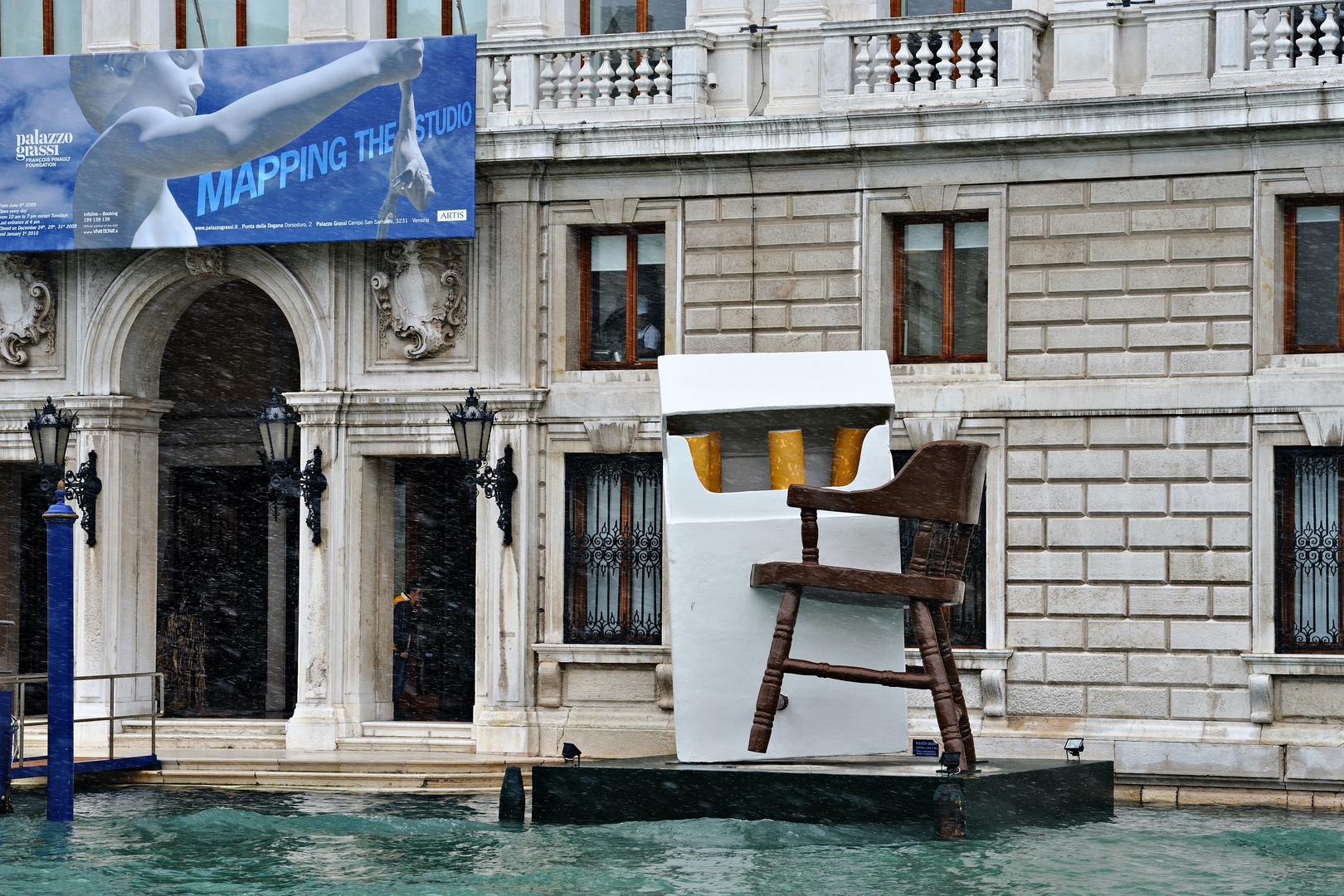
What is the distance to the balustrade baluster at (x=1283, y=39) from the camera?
22578mm

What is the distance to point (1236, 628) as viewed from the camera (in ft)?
74.3

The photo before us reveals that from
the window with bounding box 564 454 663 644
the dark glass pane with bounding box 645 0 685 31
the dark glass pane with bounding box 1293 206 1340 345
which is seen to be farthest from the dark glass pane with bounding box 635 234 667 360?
the dark glass pane with bounding box 1293 206 1340 345

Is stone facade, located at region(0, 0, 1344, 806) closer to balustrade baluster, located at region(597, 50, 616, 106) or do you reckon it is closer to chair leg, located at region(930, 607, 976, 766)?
balustrade baluster, located at region(597, 50, 616, 106)

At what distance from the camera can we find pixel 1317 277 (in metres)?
22.9

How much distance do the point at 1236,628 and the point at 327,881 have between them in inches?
401

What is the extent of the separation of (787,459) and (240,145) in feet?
31.7

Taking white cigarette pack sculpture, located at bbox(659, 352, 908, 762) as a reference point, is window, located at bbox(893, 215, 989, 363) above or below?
above

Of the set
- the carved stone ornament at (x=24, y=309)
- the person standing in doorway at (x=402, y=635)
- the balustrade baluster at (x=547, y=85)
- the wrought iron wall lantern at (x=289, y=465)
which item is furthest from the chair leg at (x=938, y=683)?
the carved stone ornament at (x=24, y=309)

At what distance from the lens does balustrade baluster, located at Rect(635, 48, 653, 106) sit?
24578 millimetres

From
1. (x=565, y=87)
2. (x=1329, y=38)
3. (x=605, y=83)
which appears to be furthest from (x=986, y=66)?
(x=565, y=87)

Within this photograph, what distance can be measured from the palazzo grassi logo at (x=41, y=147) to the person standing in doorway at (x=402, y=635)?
20.7ft

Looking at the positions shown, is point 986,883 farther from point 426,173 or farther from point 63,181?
point 63,181

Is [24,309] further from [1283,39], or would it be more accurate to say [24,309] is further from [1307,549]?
[1307,549]

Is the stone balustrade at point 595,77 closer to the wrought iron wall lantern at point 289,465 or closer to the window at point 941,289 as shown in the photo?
the window at point 941,289
